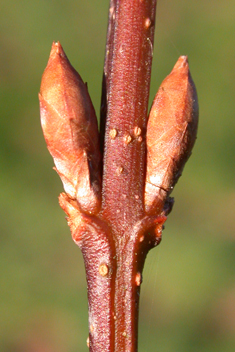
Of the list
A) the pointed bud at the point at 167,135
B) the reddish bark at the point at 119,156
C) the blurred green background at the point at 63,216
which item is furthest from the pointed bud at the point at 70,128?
the blurred green background at the point at 63,216

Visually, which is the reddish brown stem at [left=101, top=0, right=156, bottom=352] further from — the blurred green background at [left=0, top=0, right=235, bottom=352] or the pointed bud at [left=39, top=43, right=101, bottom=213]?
the blurred green background at [left=0, top=0, right=235, bottom=352]

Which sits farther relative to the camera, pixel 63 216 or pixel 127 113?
pixel 63 216

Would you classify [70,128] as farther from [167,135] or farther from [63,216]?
[63,216]

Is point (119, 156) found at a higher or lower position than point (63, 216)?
lower

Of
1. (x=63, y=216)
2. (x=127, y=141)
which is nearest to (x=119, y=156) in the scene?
(x=127, y=141)

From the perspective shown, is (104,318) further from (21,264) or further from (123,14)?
(21,264)

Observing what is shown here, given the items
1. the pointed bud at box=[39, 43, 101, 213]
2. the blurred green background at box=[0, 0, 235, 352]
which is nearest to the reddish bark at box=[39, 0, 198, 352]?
the pointed bud at box=[39, 43, 101, 213]

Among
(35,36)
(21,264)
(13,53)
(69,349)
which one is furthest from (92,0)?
(69,349)

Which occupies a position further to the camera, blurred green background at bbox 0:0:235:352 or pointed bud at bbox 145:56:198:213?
blurred green background at bbox 0:0:235:352
